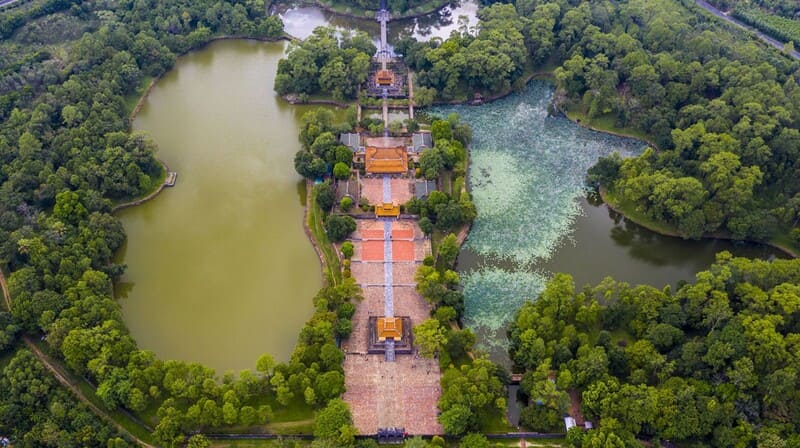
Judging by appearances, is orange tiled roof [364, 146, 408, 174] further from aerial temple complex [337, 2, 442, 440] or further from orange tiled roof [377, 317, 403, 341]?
orange tiled roof [377, 317, 403, 341]

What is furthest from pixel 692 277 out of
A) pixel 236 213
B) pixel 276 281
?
pixel 236 213

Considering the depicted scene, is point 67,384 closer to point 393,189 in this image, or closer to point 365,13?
point 393,189

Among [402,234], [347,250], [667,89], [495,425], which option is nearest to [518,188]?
[402,234]

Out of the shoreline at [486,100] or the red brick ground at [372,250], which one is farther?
the shoreline at [486,100]

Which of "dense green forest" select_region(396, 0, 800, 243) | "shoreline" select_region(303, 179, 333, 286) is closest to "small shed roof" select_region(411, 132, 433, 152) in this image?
"dense green forest" select_region(396, 0, 800, 243)

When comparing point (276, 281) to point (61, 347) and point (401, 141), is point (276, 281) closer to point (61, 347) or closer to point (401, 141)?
point (61, 347)

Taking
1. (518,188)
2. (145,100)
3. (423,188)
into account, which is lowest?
(518,188)

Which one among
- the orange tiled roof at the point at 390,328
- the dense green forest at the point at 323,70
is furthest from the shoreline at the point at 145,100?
the orange tiled roof at the point at 390,328

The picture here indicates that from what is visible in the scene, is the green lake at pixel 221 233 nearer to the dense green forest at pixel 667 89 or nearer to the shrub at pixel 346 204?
the shrub at pixel 346 204
